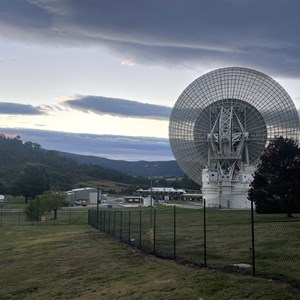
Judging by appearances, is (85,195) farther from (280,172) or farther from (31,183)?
(280,172)

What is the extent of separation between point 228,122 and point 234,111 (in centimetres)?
175

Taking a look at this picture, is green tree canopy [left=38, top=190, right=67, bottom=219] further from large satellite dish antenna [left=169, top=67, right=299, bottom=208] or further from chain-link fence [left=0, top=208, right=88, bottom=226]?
large satellite dish antenna [left=169, top=67, right=299, bottom=208]

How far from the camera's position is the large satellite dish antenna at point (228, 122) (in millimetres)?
62812

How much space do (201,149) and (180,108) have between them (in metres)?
6.97

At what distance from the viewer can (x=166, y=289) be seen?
1183cm

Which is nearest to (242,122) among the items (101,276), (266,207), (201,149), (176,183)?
(201,149)

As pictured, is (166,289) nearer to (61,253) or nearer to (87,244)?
(61,253)

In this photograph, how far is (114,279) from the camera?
47.0ft

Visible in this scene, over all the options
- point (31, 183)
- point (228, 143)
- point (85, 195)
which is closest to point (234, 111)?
point (228, 143)

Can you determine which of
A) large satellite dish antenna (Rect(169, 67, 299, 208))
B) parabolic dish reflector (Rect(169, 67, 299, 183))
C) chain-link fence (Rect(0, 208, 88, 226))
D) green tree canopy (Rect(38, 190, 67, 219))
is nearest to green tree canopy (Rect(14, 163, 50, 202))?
chain-link fence (Rect(0, 208, 88, 226))

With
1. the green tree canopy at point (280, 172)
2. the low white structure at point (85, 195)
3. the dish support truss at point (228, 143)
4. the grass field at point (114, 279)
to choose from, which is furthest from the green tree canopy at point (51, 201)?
the low white structure at point (85, 195)

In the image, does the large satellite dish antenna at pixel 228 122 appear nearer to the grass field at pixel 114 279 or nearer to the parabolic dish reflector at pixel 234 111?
the parabolic dish reflector at pixel 234 111

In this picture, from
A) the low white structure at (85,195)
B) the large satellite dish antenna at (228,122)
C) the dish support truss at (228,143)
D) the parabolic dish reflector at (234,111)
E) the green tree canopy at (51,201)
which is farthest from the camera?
the low white structure at (85,195)

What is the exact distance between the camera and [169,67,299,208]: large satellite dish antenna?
206 ft
